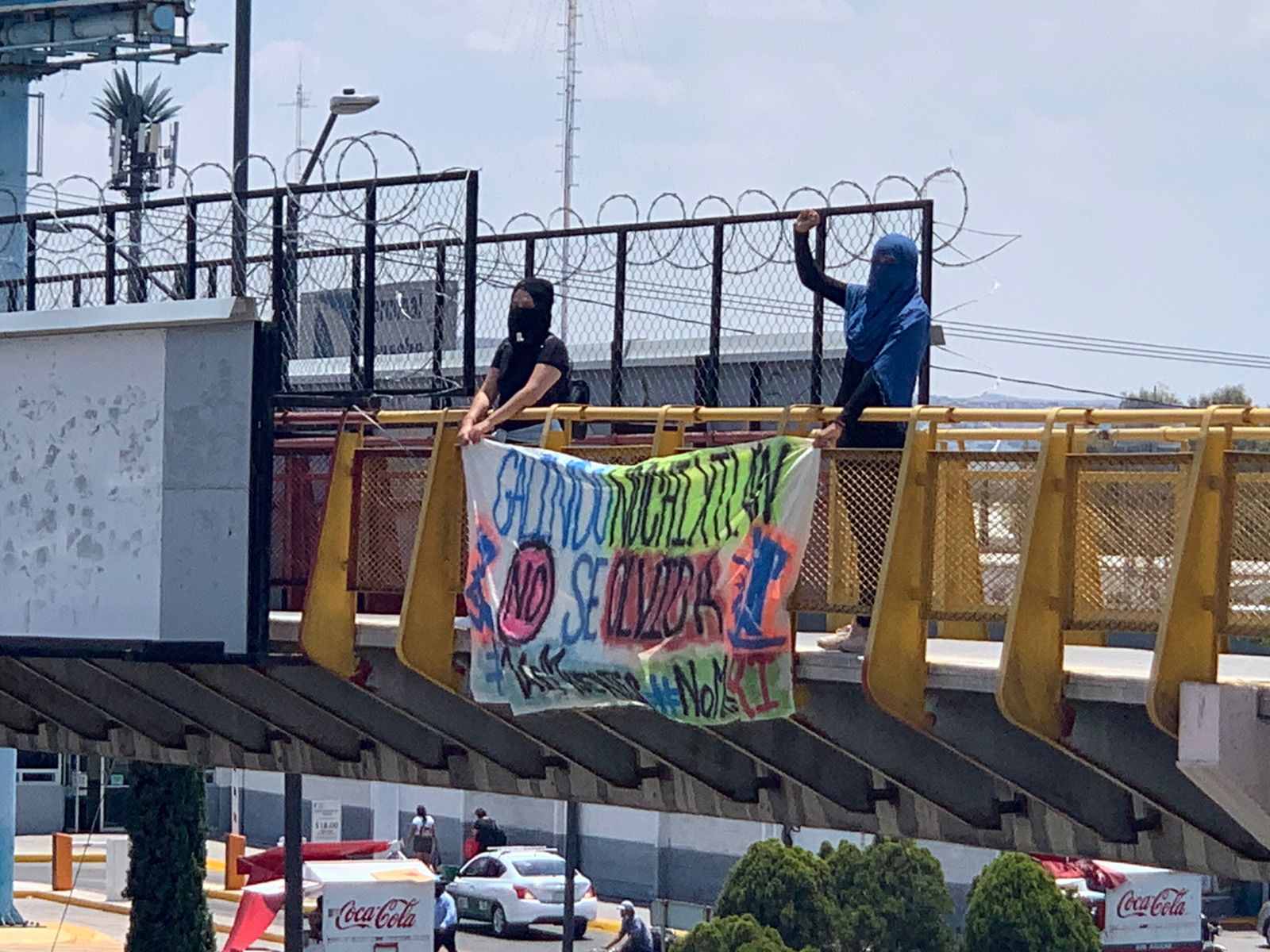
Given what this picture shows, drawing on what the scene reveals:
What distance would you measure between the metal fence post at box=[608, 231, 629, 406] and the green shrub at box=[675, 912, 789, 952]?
11897 millimetres

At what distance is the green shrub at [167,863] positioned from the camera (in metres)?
24.5

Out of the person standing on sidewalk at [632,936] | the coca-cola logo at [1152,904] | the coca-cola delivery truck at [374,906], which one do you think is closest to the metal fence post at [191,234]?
the coca-cola delivery truck at [374,906]

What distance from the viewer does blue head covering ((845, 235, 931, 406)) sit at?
980 centimetres

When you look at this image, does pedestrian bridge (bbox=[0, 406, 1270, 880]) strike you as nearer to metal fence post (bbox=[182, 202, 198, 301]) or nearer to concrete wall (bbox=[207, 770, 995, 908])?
metal fence post (bbox=[182, 202, 198, 301])

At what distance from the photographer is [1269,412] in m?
8.68

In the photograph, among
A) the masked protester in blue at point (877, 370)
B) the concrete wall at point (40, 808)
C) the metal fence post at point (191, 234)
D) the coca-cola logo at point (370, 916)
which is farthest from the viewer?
the concrete wall at point (40, 808)

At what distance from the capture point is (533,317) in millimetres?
11273

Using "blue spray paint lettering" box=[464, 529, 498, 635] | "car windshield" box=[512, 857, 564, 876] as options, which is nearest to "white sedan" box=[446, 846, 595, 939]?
"car windshield" box=[512, 857, 564, 876]

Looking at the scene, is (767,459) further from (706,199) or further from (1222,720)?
(706,199)

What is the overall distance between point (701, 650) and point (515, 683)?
47.6 inches

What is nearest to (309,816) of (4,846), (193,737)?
(4,846)

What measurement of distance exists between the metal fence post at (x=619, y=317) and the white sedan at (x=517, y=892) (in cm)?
2111

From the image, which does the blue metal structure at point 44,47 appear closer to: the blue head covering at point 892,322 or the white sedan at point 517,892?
the white sedan at point 517,892

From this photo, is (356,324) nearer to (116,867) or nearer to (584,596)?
(584,596)
